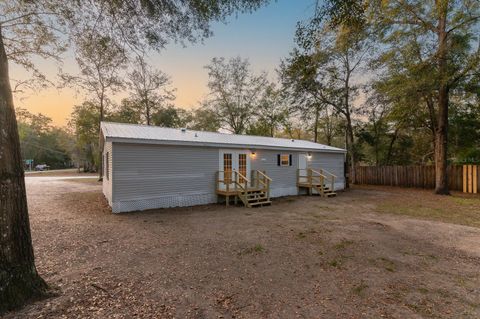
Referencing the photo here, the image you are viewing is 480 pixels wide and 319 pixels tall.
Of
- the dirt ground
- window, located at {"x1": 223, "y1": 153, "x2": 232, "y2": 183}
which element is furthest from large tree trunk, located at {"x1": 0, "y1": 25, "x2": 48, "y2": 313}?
window, located at {"x1": 223, "y1": 153, "x2": 232, "y2": 183}

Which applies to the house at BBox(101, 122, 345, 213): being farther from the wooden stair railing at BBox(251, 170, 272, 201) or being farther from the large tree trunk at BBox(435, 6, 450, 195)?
the large tree trunk at BBox(435, 6, 450, 195)

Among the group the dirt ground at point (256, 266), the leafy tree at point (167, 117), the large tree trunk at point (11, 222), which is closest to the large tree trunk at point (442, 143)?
the dirt ground at point (256, 266)

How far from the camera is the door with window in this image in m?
10.6

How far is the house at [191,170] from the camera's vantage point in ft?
26.8

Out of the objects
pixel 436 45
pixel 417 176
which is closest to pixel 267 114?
pixel 417 176

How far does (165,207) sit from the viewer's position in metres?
9.03

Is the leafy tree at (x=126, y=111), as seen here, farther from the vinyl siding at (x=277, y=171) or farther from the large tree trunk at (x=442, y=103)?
the large tree trunk at (x=442, y=103)

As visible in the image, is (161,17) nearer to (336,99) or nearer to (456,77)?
(456,77)

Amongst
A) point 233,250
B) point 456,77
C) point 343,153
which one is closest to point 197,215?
point 233,250

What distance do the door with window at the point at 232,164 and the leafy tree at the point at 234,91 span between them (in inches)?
651

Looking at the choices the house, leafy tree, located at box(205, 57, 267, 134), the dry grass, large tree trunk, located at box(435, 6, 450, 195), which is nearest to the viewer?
the dry grass

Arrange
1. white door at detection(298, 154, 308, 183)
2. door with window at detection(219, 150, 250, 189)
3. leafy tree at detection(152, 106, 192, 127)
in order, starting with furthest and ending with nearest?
leafy tree at detection(152, 106, 192, 127) < white door at detection(298, 154, 308, 183) < door with window at detection(219, 150, 250, 189)

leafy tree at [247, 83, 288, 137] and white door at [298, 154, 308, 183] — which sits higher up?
leafy tree at [247, 83, 288, 137]

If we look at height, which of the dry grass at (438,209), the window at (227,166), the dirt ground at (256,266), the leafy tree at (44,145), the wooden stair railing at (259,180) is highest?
the leafy tree at (44,145)
